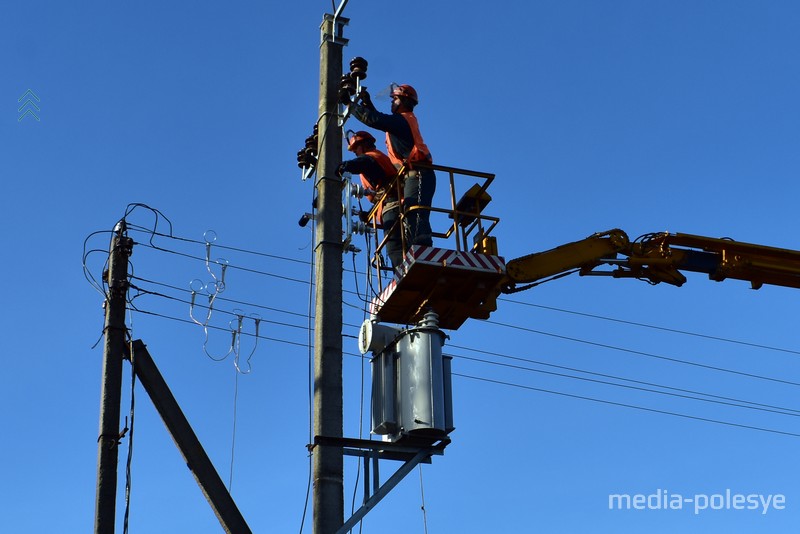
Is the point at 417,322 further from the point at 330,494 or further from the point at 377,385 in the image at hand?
the point at 330,494

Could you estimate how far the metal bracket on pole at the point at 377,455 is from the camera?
11.8 m

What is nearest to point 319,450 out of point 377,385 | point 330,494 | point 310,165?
point 330,494

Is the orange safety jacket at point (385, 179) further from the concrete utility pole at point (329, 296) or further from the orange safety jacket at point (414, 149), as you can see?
the concrete utility pole at point (329, 296)

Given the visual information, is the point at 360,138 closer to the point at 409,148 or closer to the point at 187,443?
the point at 409,148

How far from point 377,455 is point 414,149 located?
3841 mm

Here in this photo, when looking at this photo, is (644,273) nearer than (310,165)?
No

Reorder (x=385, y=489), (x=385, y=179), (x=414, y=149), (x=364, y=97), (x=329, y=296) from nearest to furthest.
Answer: (x=385, y=489)
(x=329, y=296)
(x=364, y=97)
(x=414, y=149)
(x=385, y=179)

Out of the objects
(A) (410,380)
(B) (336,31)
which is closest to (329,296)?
(A) (410,380)

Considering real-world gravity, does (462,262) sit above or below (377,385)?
above

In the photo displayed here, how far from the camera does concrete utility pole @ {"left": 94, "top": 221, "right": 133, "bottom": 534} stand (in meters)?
12.0

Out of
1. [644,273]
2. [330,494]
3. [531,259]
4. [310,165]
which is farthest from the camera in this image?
[644,273]

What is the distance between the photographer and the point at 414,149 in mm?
14195

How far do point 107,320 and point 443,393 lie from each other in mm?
3700

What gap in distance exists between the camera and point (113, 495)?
12109 mm
